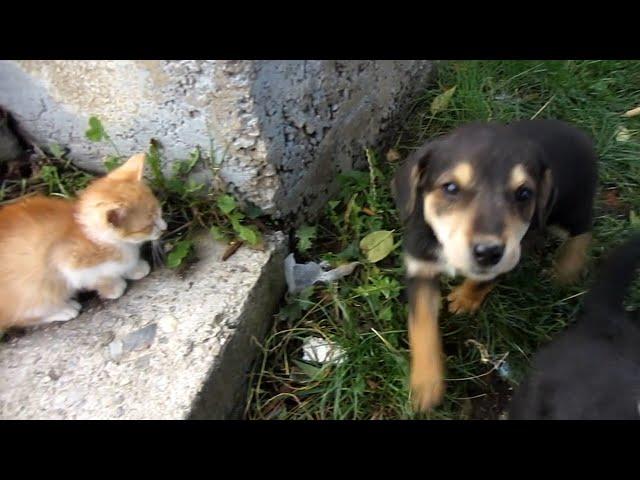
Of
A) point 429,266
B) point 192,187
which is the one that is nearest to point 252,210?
point 192,187

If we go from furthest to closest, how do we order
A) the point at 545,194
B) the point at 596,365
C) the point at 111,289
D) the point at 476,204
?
1. the point at 111,289
2. the point at 545,194
3. the point at 476,204
4. the point at 596,365

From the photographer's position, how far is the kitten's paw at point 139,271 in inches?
109

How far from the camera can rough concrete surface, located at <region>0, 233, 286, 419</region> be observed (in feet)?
7.81

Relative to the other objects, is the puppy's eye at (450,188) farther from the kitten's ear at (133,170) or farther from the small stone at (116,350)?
the small stone at (116,350)

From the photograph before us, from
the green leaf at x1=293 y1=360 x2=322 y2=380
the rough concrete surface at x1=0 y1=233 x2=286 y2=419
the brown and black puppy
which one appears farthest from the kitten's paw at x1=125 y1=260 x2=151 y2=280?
the brown and black puppy

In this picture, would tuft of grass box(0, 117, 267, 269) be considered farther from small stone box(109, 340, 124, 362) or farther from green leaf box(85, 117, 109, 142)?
small stone box(109, 340, 124, 362)

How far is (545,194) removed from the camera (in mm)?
2352

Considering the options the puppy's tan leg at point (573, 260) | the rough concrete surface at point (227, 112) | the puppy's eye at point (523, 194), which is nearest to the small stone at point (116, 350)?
the rough concrete surface at point (227, 112)

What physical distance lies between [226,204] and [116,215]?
0.46 meters

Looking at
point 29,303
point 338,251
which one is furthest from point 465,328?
point 29,303

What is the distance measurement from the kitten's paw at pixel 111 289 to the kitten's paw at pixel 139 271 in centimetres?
5

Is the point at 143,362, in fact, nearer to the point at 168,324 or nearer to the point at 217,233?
the point at 168,324

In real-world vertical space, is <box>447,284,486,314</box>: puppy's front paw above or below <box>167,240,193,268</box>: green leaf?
below

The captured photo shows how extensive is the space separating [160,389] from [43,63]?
4.92ft
